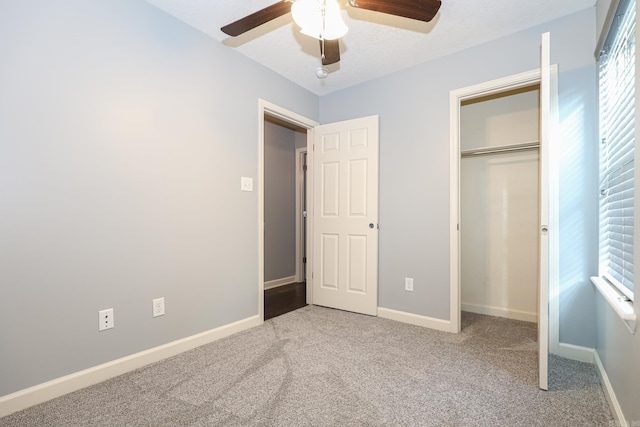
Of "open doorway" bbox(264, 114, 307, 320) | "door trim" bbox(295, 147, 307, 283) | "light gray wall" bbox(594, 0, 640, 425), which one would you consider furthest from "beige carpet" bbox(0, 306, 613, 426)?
"door trim" bbox(295, 147, 307, 283)

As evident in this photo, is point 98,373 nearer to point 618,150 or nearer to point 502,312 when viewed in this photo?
point 618,150

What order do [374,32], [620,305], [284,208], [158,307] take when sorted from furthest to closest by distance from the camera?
[284,208]
[374,32]
[158,307]
[620,305]

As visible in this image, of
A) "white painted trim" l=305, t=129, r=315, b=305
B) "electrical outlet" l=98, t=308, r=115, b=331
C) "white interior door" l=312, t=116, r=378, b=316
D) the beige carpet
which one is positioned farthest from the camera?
"white painted trim" l=305, t=129, r=315, b=305

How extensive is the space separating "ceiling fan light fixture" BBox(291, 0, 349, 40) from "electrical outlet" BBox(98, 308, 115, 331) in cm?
202

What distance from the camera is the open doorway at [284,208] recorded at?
14.5 ft

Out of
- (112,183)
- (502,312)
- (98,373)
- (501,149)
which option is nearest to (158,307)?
(98,373)

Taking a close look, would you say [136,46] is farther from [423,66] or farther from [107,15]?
[423,66]

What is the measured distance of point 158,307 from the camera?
2160mm

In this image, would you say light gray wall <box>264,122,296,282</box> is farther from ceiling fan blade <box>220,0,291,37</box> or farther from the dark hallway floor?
ceiling fan blade <box>220,0,291,37</box>

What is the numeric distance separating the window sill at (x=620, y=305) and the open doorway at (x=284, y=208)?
307 cm

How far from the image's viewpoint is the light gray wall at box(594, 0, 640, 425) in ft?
4.08

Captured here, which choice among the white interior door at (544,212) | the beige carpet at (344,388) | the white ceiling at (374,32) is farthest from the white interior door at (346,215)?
the white interior door at (544,212)

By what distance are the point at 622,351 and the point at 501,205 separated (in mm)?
1919

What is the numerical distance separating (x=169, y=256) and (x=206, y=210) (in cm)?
45
